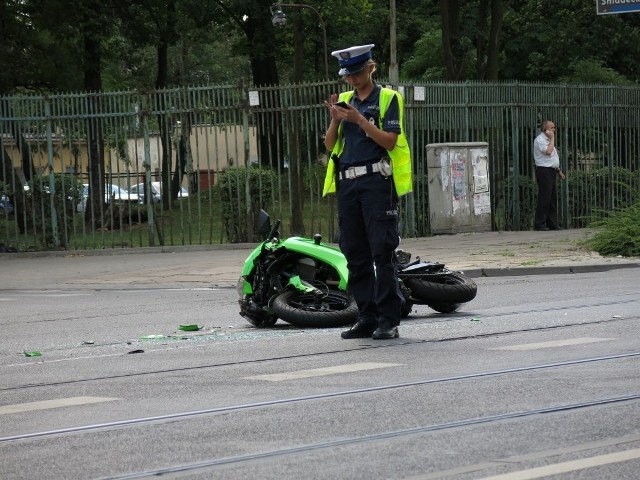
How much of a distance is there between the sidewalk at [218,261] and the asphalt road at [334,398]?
4693 mm

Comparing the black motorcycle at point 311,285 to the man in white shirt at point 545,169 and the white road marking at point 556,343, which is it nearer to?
the white road marking at point 556,343

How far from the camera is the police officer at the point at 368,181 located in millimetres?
9375

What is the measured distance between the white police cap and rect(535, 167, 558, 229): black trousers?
14.7 metres

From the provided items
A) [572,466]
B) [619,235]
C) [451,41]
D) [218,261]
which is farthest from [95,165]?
[572,466]

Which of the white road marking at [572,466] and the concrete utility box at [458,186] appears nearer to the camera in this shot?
the white road marking at [572,466]

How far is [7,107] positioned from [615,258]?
10540mm

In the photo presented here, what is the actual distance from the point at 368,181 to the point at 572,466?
4.45 meters

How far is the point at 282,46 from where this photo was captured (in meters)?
48.3

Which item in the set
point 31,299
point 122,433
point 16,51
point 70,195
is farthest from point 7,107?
point 122,433

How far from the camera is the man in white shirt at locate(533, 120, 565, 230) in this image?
77.4 feet

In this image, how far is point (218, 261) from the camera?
65.6 feet

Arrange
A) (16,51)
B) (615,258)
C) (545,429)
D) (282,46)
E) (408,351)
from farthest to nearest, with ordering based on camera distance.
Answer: (282,46), (16,51), (615,258), (408,351), (545,429)

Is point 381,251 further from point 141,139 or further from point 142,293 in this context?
point 141,139

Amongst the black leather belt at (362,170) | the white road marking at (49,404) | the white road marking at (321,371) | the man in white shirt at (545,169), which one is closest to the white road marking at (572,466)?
the white road marking at (321,371)
